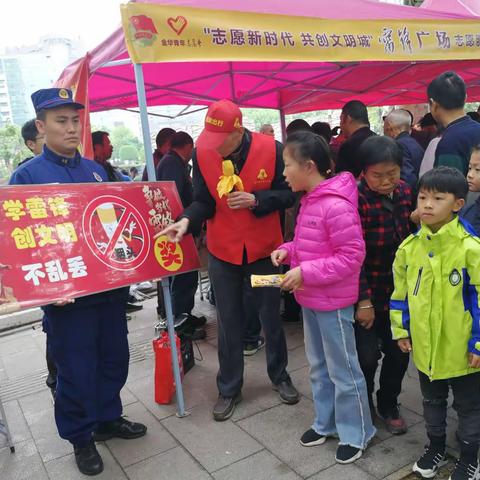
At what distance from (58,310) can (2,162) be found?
32978 millimetres

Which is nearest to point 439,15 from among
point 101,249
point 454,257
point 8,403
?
point 454,257

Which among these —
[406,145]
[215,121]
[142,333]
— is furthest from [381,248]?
[142,333]

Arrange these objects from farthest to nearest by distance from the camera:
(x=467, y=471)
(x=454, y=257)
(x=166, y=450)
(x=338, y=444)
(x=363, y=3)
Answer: (x=363, y=3) → (x=166, y=450) → (x=338, y=444) → (x=467, y=471) → (x=454, y=257)

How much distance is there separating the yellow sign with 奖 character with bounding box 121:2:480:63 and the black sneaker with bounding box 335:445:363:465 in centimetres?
218

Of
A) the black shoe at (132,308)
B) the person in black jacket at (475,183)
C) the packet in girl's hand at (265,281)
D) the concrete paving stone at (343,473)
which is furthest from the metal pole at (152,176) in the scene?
the black shoe at (132,308)

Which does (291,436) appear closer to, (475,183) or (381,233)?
(381,233)

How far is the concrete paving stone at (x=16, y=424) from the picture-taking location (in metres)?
2.93

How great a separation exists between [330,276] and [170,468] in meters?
1.40

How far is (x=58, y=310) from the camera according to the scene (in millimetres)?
2352

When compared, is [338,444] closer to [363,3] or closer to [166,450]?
[166,450]

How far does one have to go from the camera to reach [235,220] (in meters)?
2.73

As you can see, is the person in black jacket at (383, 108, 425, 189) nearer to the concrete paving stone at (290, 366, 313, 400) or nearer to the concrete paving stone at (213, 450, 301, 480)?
the concrete paving stone at (290, 366, 313, 400)

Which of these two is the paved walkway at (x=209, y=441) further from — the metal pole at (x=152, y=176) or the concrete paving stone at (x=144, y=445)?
the metal pole at (x=152, y=176)

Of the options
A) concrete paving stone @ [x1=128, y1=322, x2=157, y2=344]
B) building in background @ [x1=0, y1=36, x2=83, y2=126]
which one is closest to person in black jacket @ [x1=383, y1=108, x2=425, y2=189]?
concrete paving stone @ [x1=128, y1=322, x2=157, y2=344]
